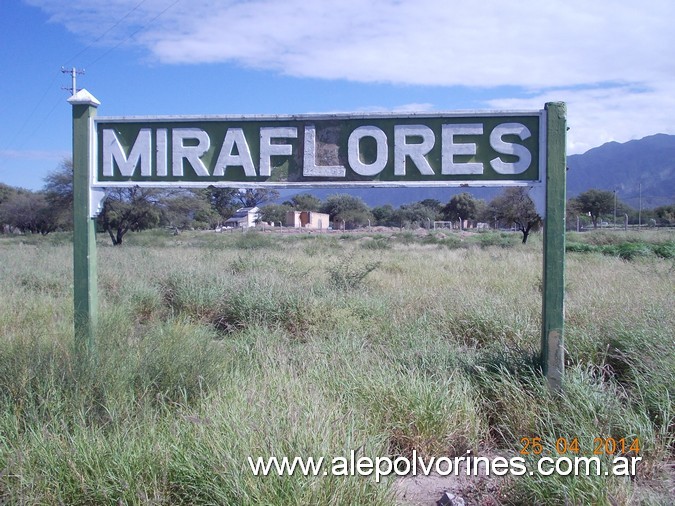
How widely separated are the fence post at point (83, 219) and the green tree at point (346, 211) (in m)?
57.4

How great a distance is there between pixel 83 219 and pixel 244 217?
185 ft

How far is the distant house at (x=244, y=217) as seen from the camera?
197 ft

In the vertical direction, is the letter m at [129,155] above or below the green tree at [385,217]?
below

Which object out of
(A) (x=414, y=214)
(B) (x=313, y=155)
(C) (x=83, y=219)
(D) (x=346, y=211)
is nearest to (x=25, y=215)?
(D) (x=346, y=211)

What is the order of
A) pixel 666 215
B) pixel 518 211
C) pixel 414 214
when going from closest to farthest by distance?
1. pixel 518 211
2. pixel 666 215
3. pixel 414 214

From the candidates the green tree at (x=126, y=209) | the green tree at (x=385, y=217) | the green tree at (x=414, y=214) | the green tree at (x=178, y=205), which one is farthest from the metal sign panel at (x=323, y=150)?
the green tree at (x=385, y=217)

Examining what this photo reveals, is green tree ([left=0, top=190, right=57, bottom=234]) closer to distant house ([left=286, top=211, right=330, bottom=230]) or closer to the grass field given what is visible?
distant house ([left=286, top=211, right=330, bottom=230])

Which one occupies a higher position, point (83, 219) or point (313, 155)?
point (313, 155)

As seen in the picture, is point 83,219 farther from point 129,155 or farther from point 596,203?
point 596,203

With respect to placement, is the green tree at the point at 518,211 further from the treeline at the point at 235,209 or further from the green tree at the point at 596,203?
the green tree at the point at 596,203

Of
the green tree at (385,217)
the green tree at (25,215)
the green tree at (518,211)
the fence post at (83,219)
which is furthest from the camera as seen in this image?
the green tree at (385,217)

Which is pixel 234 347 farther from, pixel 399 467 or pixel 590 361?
pixel 590 361
